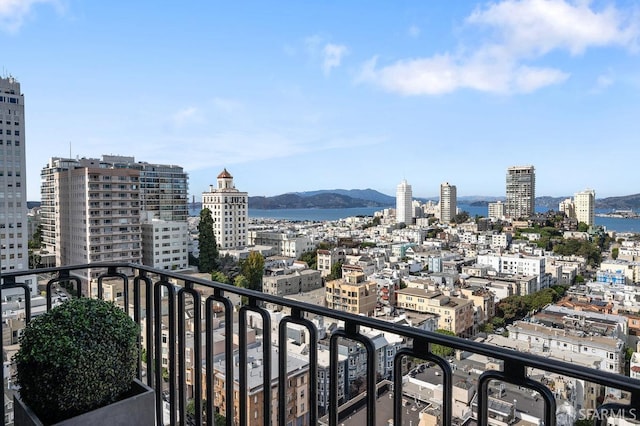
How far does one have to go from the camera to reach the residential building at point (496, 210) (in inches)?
2596

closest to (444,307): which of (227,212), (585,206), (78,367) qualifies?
(78,367)

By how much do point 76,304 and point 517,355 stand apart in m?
0.99

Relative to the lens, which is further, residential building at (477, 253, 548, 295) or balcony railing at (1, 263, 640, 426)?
residential building at (477, 253, 548, 295)

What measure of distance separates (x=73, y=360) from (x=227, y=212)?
32056 mm

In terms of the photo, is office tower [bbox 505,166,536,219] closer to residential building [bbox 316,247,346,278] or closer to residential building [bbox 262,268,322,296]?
residential building [bbox 316,247,346,278]

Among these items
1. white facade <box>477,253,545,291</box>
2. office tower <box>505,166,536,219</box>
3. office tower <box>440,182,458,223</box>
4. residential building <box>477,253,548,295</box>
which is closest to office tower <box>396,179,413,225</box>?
office tower <box>440,182,458,223</box>

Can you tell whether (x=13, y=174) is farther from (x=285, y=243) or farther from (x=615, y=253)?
(x=615, y=253)

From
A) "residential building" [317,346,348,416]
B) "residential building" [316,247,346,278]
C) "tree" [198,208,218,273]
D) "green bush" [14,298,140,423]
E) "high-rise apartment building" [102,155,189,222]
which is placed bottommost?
"residential building" [316,247,346,278]

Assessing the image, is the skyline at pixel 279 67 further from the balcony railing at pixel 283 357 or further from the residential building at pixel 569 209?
the residential building at pixel 569 209

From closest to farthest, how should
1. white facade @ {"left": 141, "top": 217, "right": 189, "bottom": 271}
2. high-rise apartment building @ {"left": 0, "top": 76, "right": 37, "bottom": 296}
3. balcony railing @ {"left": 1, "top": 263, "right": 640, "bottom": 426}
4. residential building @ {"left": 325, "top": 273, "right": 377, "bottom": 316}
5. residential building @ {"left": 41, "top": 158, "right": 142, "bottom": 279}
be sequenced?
balcony railing @ {"left": 1, "top": 263, "right": 640, "bottom": 426}, high-rise apartment building @ {"left": 0, "top": 76, "right": 37, "bottom": 296}, residential building @ {"left": 325, "top": 273, "right": 377, "bottom": 316}, residential building @ {"left": 41, "top": 158, "right": 142, "bottom": 279}, white facade @ {"left": 141, "top": 217, "right": 189, "bottom": 271}

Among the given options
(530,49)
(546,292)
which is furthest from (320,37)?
(546,292)

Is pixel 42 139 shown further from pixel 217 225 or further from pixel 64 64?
pixel 217 225

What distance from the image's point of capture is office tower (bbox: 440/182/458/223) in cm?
6600

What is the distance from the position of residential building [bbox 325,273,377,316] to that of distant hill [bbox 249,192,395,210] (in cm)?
8986
